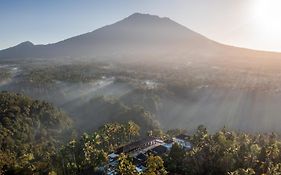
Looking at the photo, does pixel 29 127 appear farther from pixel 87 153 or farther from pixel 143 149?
pixel 87 153

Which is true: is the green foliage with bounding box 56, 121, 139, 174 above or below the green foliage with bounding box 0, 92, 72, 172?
above

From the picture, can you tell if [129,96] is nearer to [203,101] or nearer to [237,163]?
[203,101]

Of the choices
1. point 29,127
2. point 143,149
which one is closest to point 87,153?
point 143,149

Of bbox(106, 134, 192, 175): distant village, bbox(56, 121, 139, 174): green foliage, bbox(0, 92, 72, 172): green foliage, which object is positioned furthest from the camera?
bbox(0, 92, 72, 172): green foliage

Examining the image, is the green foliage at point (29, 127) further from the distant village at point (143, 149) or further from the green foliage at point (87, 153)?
the distant village at point (143, 149)

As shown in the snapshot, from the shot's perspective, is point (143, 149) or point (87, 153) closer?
point (87, 153)

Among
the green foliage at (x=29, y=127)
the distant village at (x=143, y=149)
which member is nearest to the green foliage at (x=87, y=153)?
the distant village at (x=143, y=149)

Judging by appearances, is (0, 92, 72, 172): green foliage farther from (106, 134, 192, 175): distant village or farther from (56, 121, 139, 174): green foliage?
(106, 134, 192, 175): distant village

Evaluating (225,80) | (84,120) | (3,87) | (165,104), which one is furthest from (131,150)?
(3,87)

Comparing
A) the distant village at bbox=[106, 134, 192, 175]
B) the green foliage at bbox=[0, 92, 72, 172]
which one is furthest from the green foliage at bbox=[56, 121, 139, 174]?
the green foliage at bbox=[0, 92, 72, 172]
